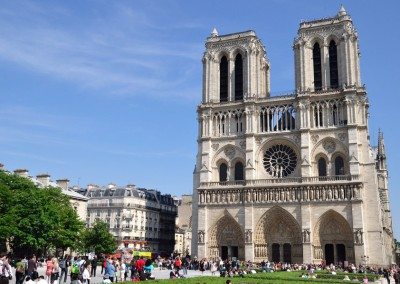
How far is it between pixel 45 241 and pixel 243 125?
2605cm

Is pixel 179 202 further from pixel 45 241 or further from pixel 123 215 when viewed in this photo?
pixel 45 241

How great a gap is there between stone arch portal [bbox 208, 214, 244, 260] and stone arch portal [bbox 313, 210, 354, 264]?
27.9 ft

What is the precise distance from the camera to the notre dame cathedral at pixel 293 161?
49594 millimetres

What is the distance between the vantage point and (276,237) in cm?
5253

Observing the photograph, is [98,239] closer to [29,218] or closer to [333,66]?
[29,218]

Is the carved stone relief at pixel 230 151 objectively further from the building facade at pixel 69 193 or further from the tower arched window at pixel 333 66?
the building facade at pixel 69 193

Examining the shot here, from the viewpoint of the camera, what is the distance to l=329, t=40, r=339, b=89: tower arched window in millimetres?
54625

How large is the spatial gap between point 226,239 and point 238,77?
776 inches

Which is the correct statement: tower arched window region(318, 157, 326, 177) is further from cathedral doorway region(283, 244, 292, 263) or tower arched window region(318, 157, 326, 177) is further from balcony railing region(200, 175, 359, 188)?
cathedral doorway region(283, 244, 292, 263)

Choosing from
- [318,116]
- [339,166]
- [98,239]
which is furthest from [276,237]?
[98,239]

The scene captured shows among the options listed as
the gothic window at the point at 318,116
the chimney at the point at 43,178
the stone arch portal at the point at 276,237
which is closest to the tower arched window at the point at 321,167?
the gothic window at the point at 318,116

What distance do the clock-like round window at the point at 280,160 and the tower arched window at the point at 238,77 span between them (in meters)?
7.88

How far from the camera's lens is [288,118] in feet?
181

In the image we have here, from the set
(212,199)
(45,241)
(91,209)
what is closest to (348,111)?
(212,199)
